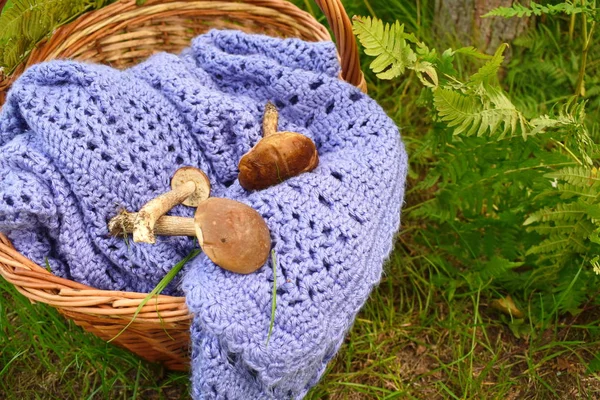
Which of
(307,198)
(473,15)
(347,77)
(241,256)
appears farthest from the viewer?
(473,15)

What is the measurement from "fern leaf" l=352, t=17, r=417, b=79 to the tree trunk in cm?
91

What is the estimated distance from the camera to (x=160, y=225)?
1392 mm

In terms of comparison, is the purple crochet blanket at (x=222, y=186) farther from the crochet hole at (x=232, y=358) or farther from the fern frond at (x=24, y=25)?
the fern frond at (x=24, y=25)

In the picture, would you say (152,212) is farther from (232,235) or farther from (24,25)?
(24,25)

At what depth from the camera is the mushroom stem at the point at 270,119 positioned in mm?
1592

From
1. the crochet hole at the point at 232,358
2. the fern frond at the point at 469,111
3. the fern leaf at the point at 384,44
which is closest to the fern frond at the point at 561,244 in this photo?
the fern frond at the point at 469,111

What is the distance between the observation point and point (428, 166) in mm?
2215

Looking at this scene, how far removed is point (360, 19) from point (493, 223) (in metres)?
0.77

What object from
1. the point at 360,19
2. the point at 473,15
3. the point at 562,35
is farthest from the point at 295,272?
the point at 562,35

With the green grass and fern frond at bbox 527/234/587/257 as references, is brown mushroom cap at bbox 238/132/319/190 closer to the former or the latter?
the green grass

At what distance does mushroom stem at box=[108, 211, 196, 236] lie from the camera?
54.0 inches

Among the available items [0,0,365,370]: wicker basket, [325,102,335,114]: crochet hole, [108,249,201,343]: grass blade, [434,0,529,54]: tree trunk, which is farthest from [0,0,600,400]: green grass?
[434,0,529,54]: tree trunk

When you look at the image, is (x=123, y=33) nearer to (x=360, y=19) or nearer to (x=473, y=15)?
(x=360, y=19)

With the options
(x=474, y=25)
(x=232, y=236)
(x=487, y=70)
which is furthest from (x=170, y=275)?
(x=474, y=25)
